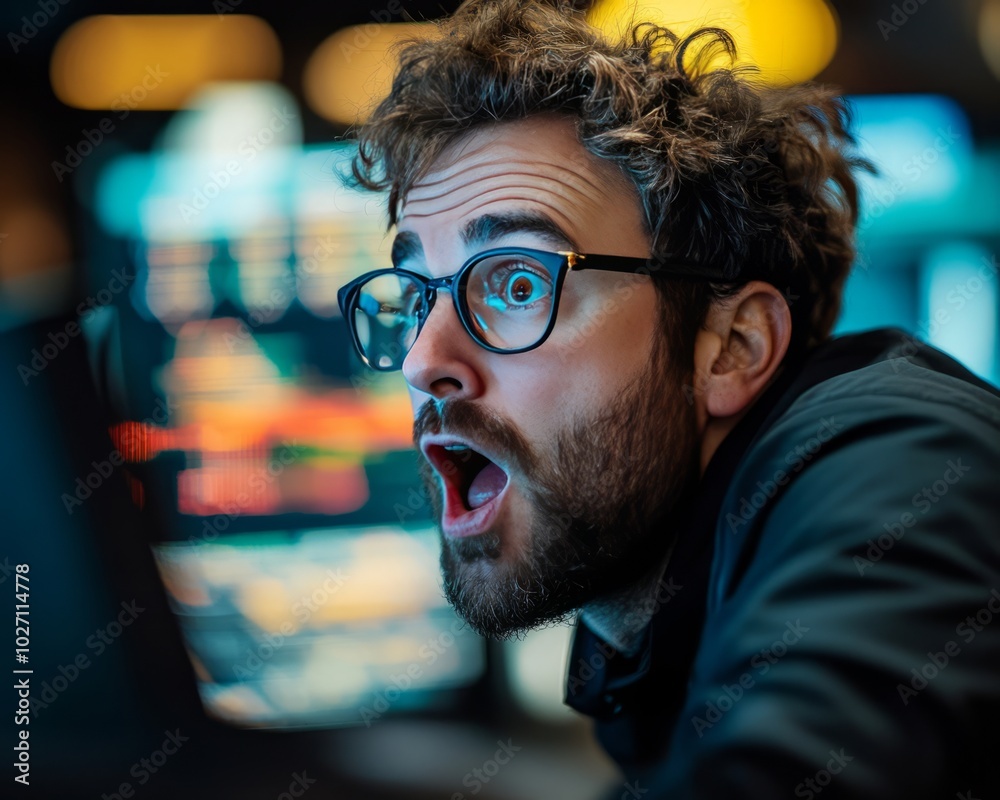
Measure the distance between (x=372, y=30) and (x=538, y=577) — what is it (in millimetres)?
1637

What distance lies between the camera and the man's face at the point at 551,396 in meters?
0.94

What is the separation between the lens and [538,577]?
96cm

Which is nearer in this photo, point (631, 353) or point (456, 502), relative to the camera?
point (631, 353)

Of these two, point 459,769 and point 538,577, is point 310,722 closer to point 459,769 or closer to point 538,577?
point 459,769

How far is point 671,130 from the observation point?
3.39 ft

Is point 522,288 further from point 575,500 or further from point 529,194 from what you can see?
point 575,500

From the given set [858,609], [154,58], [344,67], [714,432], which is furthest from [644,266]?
[154,58]

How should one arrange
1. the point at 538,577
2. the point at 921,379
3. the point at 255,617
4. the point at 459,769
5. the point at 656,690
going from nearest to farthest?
the point at 921,379 → the point at 538,577 → the point at 656,690 → the point at 255,617 → the point at 459,769

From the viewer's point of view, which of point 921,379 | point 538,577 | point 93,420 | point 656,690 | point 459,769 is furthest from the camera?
point 459,769

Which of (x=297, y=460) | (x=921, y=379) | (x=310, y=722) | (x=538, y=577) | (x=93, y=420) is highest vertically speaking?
(x=921, y=379)

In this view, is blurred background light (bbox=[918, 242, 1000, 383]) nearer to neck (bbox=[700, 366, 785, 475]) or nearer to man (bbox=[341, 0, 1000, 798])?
man (bbox=[341, 0, 1000, 798])

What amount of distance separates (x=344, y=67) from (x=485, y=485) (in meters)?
1.47

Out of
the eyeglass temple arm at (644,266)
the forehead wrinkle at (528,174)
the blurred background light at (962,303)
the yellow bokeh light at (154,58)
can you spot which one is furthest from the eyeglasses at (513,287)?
the blurred background light at (962,303)

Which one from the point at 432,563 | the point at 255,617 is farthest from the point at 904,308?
the point at 255,617
